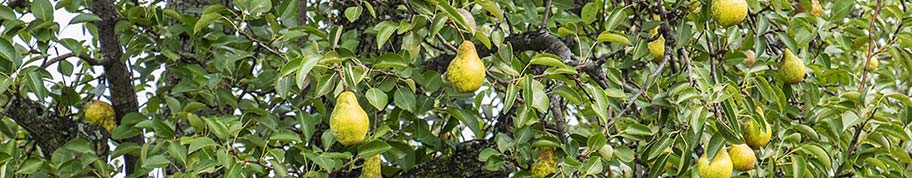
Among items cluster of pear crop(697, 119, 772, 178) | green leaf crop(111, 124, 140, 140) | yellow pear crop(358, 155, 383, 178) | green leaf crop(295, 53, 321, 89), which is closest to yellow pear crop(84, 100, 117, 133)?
green leaf crop(111, 124, 140, 140)

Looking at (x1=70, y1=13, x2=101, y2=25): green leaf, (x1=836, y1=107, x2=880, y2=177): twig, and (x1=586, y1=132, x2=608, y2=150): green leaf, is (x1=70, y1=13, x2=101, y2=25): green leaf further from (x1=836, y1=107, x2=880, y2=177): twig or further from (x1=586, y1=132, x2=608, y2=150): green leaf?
(x1=836, y1=107, x2=880, y2=177): twig

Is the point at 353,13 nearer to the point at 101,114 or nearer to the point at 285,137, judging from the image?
the point at 285,137

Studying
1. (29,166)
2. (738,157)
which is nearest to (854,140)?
(738,157)

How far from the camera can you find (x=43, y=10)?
1772 mm

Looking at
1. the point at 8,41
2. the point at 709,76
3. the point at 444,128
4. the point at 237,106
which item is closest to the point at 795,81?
the point at 709,76

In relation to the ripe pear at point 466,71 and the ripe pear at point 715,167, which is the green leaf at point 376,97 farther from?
the ripe pear at point 715,167

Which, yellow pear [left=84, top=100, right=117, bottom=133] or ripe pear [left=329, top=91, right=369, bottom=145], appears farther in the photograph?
yellow pear [left=84, top=100, right=117, bottom=133]

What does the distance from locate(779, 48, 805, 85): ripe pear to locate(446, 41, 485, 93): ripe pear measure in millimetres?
503

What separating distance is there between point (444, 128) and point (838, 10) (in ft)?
2.04

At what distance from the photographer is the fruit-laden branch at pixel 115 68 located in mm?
1975

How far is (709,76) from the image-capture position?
1685mm

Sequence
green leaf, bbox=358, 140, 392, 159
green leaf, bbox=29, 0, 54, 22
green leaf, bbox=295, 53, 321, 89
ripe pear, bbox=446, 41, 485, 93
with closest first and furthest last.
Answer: green leaf, bbox=295, 53, 321, 89 < ripe pear, bbox=446, 41, 485, 93 < green leaf, bbox=358, 140, 392, 159 < green leaf, bbox=29, 0, 54, 22

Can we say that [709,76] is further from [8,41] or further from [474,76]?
[8,41]

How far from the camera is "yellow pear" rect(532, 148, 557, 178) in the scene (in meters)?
1.69
